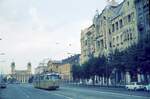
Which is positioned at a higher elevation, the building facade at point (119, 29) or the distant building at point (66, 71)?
the building facade at point (119, 29)

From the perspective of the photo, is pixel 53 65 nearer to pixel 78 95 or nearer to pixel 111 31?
pixel 111 31

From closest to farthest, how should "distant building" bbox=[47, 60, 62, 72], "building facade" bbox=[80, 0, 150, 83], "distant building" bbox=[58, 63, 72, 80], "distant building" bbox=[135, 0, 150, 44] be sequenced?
"distant building" bbox=[135, 0, 150, 44]
"building facade" bbox=[80, 0, 150, 83]
"distant building" bbox=[58, 63, 72, 80]
"distant building" bbox=[47, 60, 62, 72]

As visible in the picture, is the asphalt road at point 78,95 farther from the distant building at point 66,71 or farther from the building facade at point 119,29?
the distant building at point 66,71

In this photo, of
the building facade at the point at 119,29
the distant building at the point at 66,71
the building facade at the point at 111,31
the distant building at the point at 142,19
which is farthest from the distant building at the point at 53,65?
→ the distant building at the point at 142,19

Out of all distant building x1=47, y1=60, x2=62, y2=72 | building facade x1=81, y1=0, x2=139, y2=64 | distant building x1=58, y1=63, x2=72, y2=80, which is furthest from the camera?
distant building x1=47, y1=60, x2=62, y2=72

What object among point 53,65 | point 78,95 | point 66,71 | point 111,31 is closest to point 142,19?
point 111,31

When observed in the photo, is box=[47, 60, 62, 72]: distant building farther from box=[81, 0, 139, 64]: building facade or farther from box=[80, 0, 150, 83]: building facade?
box=[80, 0, 150, 83]: building facade

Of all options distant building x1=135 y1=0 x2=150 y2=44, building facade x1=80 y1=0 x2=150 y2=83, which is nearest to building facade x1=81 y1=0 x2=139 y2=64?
building facade x1=80 y1=0 x2=150 y2=83

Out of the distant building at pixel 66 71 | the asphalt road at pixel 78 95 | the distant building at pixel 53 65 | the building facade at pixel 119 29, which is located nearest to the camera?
the asphalt road at pixel 78 95

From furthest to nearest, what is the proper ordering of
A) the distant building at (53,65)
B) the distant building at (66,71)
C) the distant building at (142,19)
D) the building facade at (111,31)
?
the distant building at (53,65), the distant building at (66,71), the building facade at (111,31), the distant building at (142,19)

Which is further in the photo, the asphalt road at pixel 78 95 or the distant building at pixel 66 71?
the distant building at pixel 66 71

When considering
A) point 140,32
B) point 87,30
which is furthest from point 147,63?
point 87,30

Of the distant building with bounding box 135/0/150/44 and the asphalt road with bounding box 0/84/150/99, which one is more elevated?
the distant building with bounding box 135/0/150/44

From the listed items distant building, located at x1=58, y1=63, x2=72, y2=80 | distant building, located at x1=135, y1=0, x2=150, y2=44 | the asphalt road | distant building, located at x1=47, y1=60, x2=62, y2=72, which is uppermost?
distant building, located at x1=135, y1=0, x2=150, y2=44
